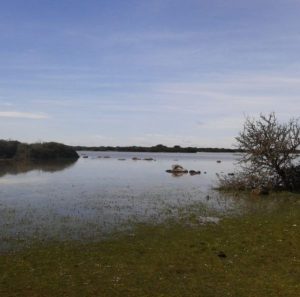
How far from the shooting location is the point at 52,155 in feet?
375

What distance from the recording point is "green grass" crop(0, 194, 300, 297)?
41.5 ft

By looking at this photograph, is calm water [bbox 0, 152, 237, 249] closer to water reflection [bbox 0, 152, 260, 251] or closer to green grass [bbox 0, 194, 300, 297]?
water reflection [bbox 0, 152, 260, 251]

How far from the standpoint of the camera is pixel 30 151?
354 ft

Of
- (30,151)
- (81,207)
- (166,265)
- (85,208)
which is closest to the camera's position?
(166,265)

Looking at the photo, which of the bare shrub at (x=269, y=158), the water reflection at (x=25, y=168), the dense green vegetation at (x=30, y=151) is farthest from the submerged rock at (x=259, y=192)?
the dense green vegetation at (x=30, y=151)

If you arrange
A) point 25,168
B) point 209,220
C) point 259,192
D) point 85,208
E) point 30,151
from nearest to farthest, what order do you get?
point 209,220, point 85,208, point 259,192, point 25,168, point 30,151

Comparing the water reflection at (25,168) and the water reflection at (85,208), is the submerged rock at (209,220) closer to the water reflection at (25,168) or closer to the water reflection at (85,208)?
the water reflection at (85,208)

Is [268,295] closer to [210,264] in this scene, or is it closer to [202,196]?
[210,264]

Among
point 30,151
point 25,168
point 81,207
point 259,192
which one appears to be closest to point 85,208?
point 81,207

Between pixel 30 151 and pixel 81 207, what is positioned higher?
pixel 30 151

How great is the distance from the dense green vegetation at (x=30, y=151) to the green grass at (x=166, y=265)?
294ft

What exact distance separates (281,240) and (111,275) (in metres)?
7.85

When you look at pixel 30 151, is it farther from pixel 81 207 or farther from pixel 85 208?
pixel 85 208

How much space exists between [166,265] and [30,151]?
9702cm
